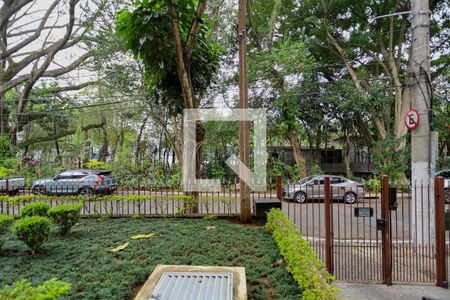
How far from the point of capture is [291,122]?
51.6 ft

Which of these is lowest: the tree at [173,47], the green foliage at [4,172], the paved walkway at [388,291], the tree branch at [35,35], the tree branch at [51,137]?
the paved walkway at [388,291]

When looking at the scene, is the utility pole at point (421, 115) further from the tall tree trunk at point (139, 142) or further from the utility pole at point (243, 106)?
the tall tree trunk at point (139, 142)

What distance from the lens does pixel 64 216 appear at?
5.45 meters

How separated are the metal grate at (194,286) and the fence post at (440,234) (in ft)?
14.7

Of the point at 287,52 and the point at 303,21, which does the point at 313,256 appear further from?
the point at 303,21

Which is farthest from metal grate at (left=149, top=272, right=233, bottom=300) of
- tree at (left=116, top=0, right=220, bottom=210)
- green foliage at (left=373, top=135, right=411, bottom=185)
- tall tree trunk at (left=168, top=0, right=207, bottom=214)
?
green foliage at (left=373, top=135, right=411, bottom=185)

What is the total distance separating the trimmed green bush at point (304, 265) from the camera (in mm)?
2895

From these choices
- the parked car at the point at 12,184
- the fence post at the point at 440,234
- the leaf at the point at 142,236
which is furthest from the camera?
the parked car at the point at 12,184

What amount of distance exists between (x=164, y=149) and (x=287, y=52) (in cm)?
1244

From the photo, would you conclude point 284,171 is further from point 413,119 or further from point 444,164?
point 413,119

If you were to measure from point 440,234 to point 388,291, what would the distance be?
1.51 m

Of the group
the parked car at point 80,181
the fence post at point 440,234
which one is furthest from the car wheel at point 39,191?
the fence post at point 440,234

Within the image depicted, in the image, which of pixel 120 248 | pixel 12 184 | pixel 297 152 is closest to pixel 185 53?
pixel 120 248

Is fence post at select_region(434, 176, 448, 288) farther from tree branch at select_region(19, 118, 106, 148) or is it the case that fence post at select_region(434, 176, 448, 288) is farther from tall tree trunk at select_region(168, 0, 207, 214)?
tree branch at select_region(19, 118, 106, 148)
